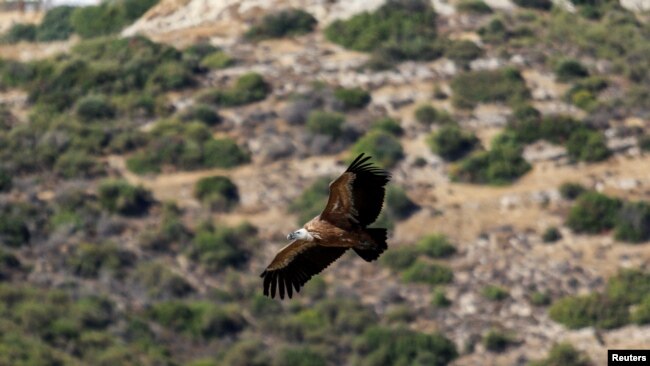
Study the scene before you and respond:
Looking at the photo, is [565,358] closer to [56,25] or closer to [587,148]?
[587,148]

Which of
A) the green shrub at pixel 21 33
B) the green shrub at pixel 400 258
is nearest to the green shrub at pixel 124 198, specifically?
the green shrub at pixel 400 258

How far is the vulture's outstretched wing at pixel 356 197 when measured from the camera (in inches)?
773

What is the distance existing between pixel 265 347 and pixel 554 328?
8950 mm

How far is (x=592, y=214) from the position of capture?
4712 centimetres

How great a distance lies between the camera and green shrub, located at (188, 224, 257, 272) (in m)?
47.2

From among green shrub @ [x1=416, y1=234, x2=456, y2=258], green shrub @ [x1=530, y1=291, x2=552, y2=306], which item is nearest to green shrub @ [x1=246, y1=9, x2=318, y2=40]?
green shrub @ [x1=416, y1=234, x2=456, y2=258]

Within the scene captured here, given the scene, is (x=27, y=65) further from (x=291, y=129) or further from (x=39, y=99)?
(x=291, y=129)

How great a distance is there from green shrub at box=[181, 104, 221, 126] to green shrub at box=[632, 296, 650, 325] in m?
19.6

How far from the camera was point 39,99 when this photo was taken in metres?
57.8

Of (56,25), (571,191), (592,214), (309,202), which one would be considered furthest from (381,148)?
(56,25)

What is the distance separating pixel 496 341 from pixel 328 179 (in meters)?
10.7

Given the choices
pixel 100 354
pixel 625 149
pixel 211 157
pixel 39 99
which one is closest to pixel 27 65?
pixel 39 99

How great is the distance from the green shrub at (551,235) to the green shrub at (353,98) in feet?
38.8

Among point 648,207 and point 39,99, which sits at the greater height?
point 39,99
